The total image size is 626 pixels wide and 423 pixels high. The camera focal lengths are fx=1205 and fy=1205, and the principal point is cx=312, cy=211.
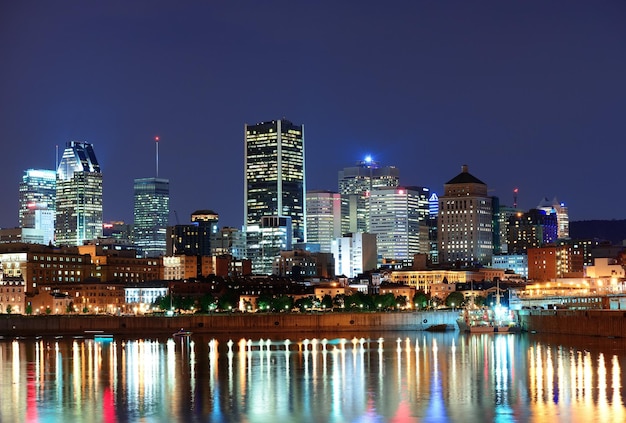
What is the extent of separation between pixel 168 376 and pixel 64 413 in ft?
81.1

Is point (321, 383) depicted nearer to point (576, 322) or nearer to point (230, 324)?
point (576, 322)

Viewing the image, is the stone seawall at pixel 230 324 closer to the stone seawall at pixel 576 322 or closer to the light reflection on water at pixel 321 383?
the stone seawall at pixel 576 322

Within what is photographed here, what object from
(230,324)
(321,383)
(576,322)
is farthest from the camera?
(230,324)


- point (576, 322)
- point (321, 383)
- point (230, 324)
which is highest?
point (230, 324)

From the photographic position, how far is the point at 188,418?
2675 inches

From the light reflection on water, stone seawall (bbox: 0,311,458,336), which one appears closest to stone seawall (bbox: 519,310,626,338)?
the light reflection on water

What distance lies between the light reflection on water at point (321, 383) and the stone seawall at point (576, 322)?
432 inches

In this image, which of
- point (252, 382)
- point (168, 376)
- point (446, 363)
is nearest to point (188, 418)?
point (252, 382)

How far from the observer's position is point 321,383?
8769cm

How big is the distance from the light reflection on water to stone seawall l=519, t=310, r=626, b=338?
36.0ft

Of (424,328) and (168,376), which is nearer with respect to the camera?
(168,376)

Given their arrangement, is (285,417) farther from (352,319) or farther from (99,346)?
(352,319)

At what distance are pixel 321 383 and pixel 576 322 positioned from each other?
273ft

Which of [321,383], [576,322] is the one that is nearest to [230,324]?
[576,322]
